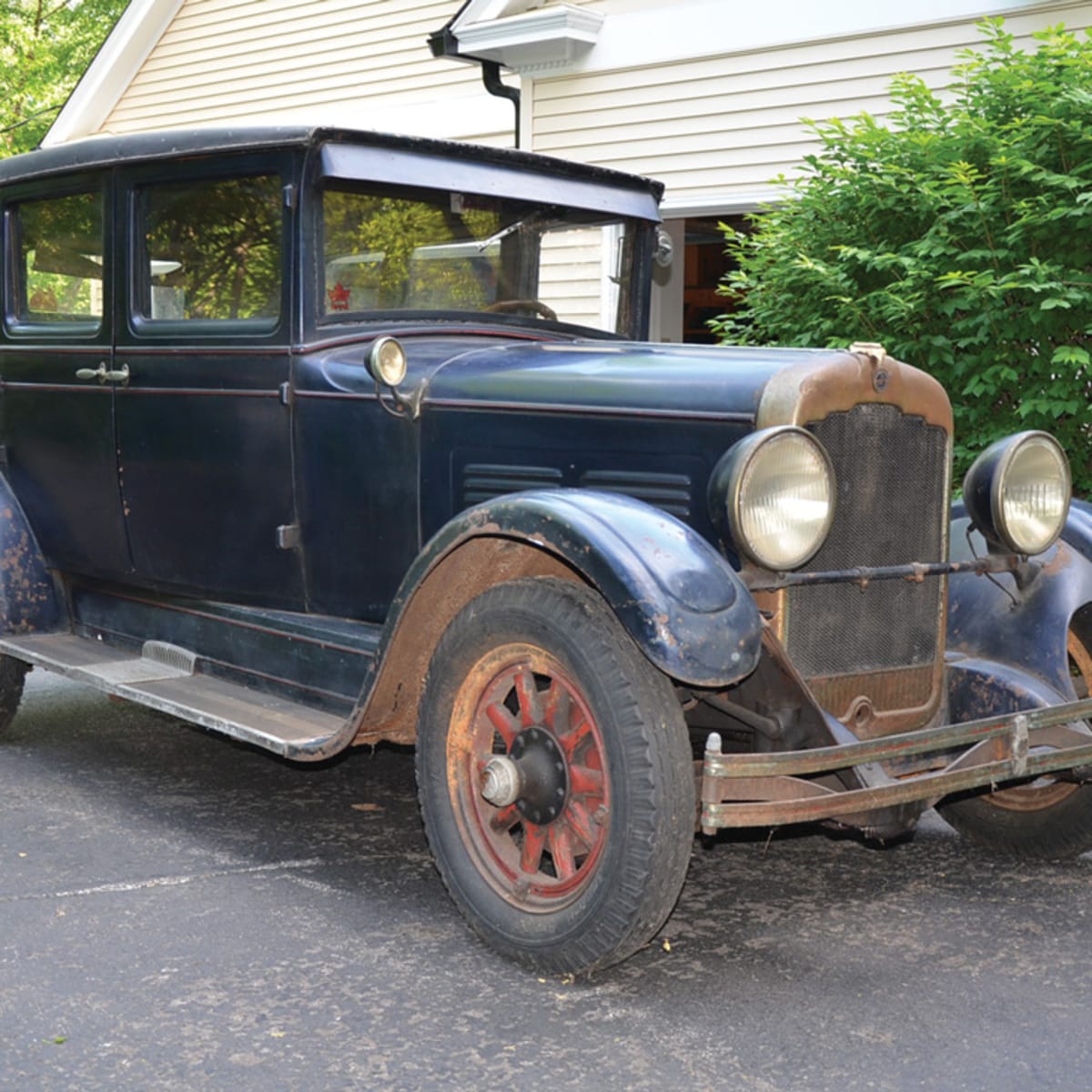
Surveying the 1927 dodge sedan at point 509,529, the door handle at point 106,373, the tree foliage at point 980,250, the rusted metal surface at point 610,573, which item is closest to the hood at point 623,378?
the 1927 dodge sedan at point 509,529

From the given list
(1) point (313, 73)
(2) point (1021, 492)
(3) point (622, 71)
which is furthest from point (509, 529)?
(1) point (313, 73)

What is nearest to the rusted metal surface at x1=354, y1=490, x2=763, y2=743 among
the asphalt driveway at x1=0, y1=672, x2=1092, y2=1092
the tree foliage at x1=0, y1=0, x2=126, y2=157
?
the asphalt driveway at x1=0, y1=672, x2=1092, y2=1092

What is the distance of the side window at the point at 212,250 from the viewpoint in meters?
4.22

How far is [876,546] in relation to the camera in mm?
3570

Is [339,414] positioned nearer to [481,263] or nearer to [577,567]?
[481,263]

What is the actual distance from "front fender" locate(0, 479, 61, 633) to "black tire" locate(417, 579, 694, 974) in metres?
2.08

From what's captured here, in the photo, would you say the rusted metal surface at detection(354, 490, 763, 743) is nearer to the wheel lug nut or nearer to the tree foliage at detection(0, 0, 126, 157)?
the wheel lug nut

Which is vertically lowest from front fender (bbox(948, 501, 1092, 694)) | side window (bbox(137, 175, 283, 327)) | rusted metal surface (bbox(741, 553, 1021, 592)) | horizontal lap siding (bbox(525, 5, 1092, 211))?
front fender (bbox(948, 501, 1092, 694))

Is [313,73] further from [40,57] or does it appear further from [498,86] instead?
[40,57]

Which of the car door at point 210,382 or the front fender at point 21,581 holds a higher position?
the car door at point 210,382

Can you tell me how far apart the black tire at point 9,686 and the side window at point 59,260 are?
1.17 meters

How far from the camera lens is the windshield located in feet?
13.8

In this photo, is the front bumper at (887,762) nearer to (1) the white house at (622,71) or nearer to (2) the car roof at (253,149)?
(2) the car roof at (253,149)

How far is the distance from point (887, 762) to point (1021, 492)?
85 centimetres
